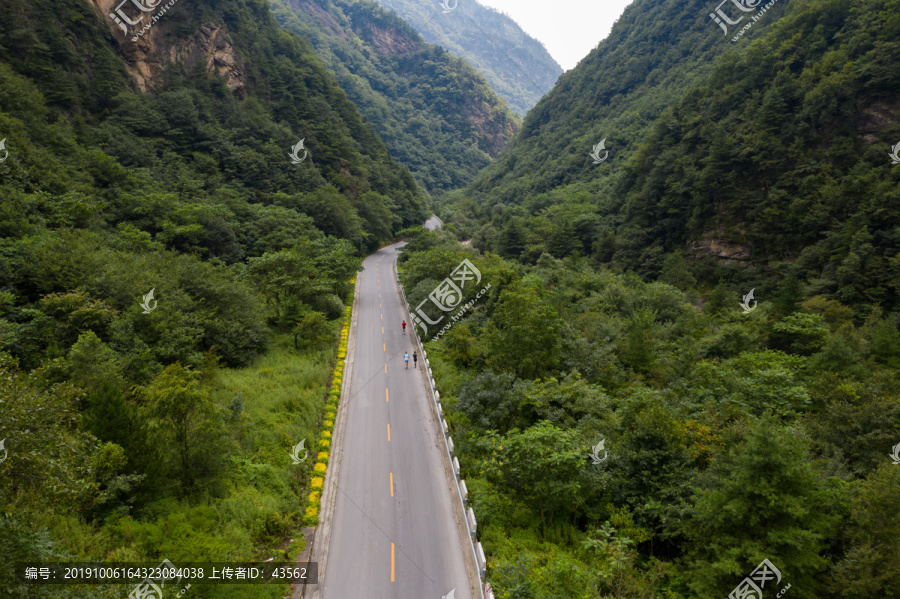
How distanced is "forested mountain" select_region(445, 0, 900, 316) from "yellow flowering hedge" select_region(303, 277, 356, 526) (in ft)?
123

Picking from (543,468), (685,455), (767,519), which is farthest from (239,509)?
(767,519)

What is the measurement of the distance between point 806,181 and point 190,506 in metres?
53.8

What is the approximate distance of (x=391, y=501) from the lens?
1773cm

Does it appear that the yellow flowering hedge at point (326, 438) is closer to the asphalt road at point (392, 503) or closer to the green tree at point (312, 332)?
the asphalt road at point (392, 503)

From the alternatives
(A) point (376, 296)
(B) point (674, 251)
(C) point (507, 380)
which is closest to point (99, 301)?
(C) point (507, 380)

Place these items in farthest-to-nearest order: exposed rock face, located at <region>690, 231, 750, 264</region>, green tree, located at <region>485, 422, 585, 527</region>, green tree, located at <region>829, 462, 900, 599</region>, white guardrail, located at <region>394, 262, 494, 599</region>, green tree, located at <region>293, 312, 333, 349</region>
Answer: exposed rock face, located at <region>690, 231, 750, 264</region> → green tree, located at <region>293, 312, 333, 349</region> → green tree, located at <region>485, 422, 585, 527</region> → white guardrail, located at <region>394, 262, 494, 599</region> → green tree, located at <region>829, 462, 900, 599</region>

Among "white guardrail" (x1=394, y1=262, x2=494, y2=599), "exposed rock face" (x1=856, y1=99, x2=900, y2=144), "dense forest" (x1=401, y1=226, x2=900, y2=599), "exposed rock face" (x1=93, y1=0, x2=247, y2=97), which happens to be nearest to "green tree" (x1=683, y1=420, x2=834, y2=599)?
"dense forest" (x1=401, y1=226, x2=900, y2=599)

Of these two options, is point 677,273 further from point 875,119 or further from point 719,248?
point 875,119

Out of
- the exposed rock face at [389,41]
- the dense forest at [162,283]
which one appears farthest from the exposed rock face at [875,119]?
the exposed rock face at [389,41]

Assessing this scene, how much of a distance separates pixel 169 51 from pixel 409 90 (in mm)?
125643

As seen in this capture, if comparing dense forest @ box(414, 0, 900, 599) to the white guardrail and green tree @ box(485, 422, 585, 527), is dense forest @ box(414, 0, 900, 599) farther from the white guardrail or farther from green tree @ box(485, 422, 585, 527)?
the white guardrail

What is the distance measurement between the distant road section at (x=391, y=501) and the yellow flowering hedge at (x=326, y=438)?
60cm

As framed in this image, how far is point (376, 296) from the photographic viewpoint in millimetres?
47688

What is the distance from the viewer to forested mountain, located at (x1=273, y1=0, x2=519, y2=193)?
461 feet
